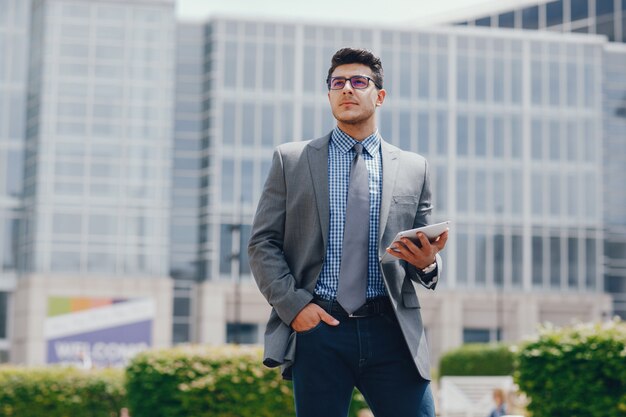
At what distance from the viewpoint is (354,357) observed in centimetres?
427

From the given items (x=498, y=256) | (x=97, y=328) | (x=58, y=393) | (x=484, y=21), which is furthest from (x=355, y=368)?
(x=484, y=21)

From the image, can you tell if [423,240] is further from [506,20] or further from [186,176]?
[506,20]

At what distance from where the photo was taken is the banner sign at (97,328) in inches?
2136

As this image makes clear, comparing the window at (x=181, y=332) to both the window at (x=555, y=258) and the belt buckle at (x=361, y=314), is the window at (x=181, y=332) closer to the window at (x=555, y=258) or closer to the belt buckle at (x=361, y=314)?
the window at (x=555, y=258)

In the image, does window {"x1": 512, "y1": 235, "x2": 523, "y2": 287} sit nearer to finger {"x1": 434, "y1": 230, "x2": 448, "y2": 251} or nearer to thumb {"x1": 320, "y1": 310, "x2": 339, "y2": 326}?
finger {"x1": 434, "y1": 230, "x2": 448, "y2": 251}

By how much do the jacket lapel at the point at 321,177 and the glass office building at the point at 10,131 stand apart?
54090mm

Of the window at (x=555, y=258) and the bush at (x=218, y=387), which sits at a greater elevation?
the window at (x=555, y=258)

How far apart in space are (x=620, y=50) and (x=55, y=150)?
1185 inches

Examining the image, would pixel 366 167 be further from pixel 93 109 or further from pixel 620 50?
pixel 620 50

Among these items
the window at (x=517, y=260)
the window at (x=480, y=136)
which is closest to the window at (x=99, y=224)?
the window at (x=480, y=136)

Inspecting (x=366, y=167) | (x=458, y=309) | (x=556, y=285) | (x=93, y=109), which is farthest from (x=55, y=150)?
(x=366, y=167)

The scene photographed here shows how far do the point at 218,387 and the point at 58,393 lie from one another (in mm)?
6618

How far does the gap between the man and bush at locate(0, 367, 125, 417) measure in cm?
1654

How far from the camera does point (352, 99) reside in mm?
4523
